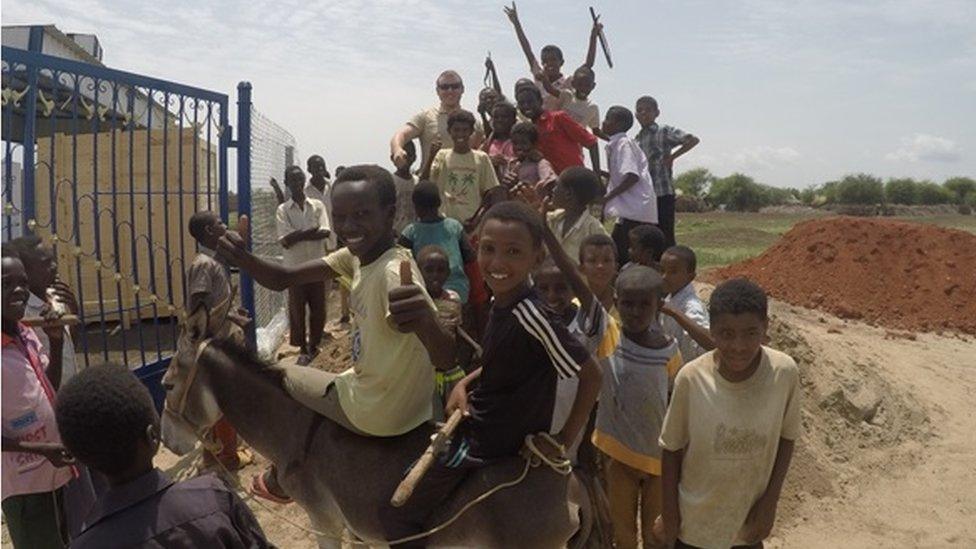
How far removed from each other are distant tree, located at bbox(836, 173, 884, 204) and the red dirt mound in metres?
42.4

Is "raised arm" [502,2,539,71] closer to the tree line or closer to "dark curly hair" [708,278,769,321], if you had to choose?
"dark curly hair" [708,278,769,321]

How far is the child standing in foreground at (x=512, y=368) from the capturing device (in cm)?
298

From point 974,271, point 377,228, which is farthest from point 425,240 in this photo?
point 974,271

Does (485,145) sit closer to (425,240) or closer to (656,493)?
(425,240)

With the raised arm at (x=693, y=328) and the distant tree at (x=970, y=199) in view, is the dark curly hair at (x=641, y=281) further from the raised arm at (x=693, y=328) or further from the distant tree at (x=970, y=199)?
the distant tree at (x=970, y=199)

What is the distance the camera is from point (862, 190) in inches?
2302

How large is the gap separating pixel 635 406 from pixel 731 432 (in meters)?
1.07

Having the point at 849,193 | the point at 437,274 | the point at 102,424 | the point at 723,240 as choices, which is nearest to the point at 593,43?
the point at 437,274

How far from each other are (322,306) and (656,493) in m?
5.77

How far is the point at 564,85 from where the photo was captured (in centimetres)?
833

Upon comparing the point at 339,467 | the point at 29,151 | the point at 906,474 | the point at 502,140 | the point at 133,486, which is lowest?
the point at 906,474

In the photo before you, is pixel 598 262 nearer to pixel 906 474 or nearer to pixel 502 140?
pixel 502 140

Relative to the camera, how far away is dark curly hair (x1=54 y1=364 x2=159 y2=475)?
7.16 feet

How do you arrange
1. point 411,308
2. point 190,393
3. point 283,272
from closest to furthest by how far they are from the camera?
point 411,308
point 283,272
point 190,393
